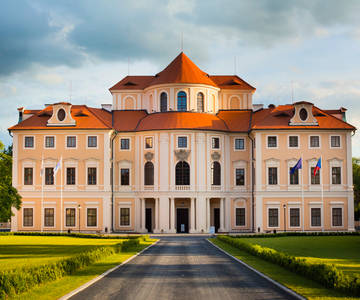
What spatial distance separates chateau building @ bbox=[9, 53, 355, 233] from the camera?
6062cm

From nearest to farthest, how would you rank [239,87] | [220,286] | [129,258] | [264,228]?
1. [220,286]
2. [129,258]
3. [264,228]
4. [239,87]

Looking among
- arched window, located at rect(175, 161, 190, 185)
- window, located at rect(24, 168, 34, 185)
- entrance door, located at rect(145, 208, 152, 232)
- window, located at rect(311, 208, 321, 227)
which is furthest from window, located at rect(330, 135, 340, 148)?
window, located at rect(24, 168, 34, 185)

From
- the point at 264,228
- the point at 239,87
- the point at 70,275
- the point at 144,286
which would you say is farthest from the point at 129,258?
the point at 239,87

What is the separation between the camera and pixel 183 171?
201 feet

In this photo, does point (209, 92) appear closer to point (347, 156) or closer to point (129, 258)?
point (347, 156)

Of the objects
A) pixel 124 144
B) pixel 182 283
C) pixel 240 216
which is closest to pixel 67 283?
pixel 182 283

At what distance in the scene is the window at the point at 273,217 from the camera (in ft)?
198

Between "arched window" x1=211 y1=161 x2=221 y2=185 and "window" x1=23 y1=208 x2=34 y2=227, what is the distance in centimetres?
2240

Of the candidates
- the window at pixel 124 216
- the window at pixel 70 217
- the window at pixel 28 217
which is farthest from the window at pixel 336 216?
the window at pixel 28 217

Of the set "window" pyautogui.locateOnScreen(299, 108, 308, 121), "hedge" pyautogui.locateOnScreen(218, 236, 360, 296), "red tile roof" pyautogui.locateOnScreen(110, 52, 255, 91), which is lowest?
"hedge" pyautogui.locateOnScreen(218, 236, 360, 296)

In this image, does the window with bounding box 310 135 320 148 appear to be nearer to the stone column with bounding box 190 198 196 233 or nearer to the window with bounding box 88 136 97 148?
the stone column with bounding box 190 198 196 233

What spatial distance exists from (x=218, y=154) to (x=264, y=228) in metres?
10.5

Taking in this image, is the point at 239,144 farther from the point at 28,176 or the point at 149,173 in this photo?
the point at 28,176

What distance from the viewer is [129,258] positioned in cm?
2923
